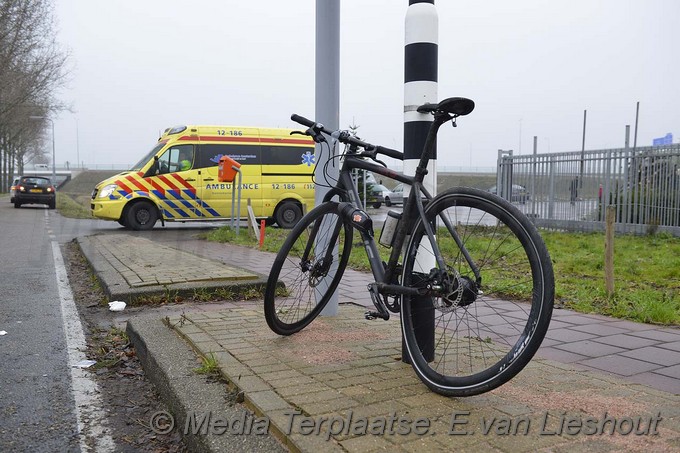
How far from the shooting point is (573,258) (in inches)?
366

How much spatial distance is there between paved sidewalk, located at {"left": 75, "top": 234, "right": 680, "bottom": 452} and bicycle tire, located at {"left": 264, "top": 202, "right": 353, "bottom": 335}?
13 cm

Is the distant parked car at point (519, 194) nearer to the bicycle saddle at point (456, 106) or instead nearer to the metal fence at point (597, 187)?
the metal fence at point (597, 187)

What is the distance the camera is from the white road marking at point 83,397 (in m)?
2.83

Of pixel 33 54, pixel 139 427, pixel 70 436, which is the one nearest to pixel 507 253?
pixel 139 427

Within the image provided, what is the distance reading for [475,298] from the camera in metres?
2.77

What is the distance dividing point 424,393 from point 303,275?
4.95ft

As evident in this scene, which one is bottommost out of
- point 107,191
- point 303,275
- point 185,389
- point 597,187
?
A: point 185,389

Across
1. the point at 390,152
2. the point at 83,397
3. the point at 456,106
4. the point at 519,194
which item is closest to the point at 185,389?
the point at 83,397

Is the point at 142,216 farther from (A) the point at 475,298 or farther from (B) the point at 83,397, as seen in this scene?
(A) the point at 475,298

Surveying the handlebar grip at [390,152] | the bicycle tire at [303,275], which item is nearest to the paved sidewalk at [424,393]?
the bicycle tire at [303,275]

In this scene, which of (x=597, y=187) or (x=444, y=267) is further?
(x=597, y=187)

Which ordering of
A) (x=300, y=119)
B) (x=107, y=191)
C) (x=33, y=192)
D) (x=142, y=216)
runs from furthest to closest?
(x=33, y=192) < (x=142, y=216) < (x=107, y=191) < (x=300, y=119)

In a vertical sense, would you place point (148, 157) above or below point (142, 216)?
above

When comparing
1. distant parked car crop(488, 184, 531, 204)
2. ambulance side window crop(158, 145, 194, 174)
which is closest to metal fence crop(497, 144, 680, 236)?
distant parked car crop(488, 184, 531, 204)
